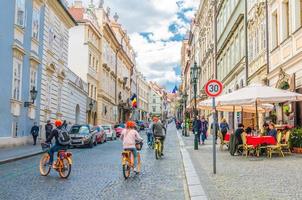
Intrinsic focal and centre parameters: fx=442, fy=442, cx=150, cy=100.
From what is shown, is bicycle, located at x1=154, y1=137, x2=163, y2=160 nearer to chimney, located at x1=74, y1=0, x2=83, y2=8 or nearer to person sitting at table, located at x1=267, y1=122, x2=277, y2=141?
person sitting at table, located at x1=267, y1=122, x2=277, y2=141

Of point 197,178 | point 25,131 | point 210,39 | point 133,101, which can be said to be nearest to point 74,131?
point 25,131

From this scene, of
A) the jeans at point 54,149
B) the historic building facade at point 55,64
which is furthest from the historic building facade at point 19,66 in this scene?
the jeans at point 54,149

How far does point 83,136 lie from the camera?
26.8 metres

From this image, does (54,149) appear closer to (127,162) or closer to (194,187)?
(127,162)

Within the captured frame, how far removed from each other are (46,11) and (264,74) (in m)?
15.7

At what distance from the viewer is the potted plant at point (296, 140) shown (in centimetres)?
1689

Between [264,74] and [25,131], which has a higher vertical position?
[264,74]

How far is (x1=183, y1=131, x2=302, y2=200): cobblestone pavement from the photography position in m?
8.35

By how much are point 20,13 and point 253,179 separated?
19023 millimetres

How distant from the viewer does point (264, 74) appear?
24.4 m

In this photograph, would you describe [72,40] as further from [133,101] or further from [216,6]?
[133,101]

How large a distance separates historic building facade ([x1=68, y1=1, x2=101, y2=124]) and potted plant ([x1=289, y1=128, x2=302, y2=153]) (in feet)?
105

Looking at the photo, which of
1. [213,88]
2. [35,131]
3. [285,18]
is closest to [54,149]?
[213,88]

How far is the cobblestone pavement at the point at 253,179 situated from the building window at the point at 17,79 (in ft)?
44.4
